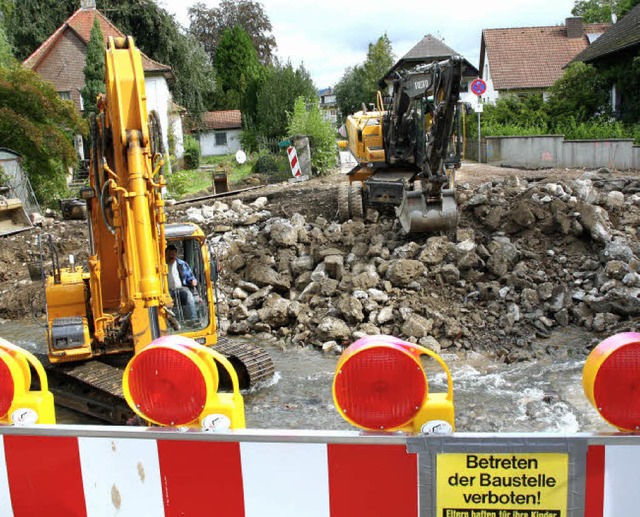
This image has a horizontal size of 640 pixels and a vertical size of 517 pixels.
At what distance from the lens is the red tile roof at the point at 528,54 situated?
36.1 metres

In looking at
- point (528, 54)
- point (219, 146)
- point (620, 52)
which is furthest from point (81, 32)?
point (620, 52)

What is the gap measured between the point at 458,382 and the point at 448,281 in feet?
8.74

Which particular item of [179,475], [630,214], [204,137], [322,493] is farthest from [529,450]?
[204,137]

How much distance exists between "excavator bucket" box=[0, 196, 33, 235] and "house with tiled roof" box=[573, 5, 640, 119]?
19.8 meters

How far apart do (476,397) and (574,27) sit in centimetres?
3604

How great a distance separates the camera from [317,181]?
74.9 ft

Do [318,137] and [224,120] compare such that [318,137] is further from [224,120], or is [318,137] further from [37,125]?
[224,120]

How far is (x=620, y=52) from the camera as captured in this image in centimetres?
2539

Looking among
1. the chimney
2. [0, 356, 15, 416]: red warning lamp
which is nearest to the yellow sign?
[0, 356, 15, 416]: red warning lamp

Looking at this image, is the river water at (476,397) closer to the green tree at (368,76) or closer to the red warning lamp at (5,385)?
the red warning lamp at (5,385)

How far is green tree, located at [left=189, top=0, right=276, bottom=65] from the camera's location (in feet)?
187

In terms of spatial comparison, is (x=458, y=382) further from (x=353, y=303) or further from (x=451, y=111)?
(x=451, y=111)

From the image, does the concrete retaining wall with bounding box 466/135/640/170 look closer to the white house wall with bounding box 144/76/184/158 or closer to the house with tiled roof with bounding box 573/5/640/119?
the house with tiled roof with bounding box 573/5/640/119

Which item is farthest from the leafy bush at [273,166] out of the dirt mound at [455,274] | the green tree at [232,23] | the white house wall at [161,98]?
the green tree at [232,23]
